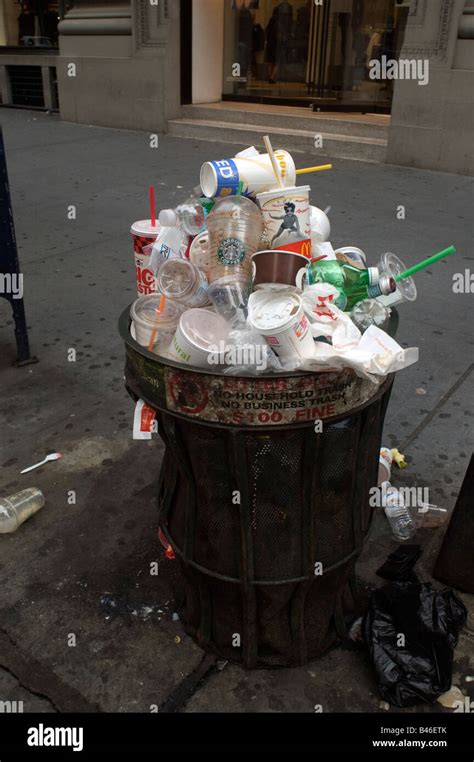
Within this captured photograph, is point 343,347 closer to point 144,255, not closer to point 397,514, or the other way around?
point 144,255

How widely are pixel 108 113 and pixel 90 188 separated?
15.6ft

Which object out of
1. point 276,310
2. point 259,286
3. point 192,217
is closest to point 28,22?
point 192,217

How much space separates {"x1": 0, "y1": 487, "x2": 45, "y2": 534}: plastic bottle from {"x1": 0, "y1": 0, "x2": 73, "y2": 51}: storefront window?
1587cm

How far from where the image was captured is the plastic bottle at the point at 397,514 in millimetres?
2832

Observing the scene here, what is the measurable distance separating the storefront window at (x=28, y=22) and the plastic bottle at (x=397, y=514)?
1637cm

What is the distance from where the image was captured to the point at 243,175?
84.1 inches

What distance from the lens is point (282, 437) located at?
5.89 ft

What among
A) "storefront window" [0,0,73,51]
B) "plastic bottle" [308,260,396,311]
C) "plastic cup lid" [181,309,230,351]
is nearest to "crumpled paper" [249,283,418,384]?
"plastic bottle" [308,260,396,311]

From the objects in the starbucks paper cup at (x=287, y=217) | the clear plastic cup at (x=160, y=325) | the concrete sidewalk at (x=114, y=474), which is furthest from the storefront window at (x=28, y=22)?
the clear plastic cup at (x=160, y=325)

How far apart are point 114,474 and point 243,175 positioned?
1730mm

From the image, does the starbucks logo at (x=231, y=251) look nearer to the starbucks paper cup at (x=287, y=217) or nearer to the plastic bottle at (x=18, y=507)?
the starbucks paper cup at (x=287, y=217)

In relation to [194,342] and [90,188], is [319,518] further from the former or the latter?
[90,188]

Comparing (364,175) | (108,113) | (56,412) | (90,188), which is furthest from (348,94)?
(56,412)
